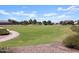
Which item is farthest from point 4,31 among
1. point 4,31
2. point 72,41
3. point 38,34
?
point 72,41

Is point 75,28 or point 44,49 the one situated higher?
point 75,28

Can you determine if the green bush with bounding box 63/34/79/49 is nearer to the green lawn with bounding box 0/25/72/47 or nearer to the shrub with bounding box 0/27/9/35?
the green lawn with bounding box 0/25/72/47

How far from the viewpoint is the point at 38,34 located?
2.46 m

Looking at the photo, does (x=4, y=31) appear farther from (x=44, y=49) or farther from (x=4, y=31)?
(x=44, y=49)

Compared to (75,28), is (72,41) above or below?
below

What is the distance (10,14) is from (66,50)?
0.59 meters

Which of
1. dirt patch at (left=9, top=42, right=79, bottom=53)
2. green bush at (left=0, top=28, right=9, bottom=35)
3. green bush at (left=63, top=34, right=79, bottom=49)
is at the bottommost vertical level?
dirt patch at (left=9, top=42, right=79, bottom=53)

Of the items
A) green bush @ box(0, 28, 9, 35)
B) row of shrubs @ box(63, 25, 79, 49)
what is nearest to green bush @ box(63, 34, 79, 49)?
row of shrubs @ box(63, 25, 79, 49)

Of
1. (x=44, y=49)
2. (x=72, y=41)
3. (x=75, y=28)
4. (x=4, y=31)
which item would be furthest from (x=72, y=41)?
(x=4, y=31)

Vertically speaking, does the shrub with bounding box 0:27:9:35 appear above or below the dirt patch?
above

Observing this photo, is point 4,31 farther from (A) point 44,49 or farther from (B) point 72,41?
(B) point 72,41

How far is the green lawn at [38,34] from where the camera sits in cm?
245

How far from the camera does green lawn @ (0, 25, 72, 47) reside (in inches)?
96.5
